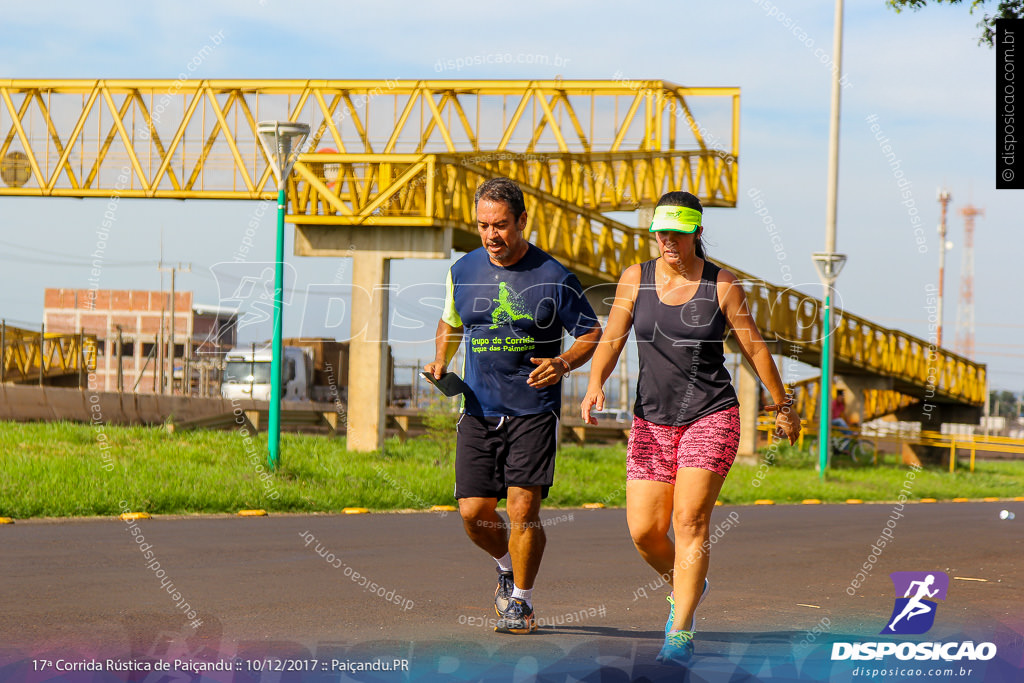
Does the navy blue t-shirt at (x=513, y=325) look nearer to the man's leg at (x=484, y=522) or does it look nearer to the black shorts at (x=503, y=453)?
the black shorts at (x=503, y=453)

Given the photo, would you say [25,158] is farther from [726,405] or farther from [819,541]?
[726,405]

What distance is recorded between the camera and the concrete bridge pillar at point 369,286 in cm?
2086

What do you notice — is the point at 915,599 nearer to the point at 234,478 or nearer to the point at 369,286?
the point at 234,478

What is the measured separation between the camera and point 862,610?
26.0 ft

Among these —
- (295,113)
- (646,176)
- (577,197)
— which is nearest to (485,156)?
(577,197)

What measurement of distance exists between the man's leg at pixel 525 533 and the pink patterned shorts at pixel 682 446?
0.59m

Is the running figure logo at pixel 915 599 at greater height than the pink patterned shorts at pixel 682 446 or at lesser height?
lesser

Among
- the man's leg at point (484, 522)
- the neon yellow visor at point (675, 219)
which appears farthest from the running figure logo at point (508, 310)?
the man's leg at point (484, 522)

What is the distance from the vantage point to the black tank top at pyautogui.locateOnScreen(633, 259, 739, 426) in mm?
6141

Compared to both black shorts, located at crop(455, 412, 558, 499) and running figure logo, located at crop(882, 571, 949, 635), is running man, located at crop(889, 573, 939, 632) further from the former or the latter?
black shorts, located at crop(455, 412, 558, 499)

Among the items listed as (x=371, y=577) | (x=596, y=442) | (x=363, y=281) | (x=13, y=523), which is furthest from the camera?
(x=596, y=442)

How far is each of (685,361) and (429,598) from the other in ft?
8.67

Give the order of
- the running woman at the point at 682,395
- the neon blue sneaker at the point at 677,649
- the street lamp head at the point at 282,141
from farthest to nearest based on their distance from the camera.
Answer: the street lamp head at the point at 282,141 → the running woman at the point at 682,395 → the neon blue sneaker at the point at 677,649

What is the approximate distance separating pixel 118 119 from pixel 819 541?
2867 centimetres
